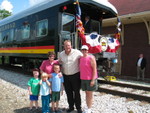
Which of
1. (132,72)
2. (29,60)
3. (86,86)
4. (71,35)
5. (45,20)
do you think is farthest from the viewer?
(132,72)

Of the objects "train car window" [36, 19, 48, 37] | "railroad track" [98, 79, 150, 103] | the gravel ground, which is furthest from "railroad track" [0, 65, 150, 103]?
"train car window" [36, 19, 48, 37]

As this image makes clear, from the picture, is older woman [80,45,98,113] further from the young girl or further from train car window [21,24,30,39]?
train car window [21,24,30,39]

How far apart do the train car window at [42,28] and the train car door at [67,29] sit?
3.08 ft

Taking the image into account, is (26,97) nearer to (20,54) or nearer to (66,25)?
(66,25)

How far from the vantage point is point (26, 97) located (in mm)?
5703

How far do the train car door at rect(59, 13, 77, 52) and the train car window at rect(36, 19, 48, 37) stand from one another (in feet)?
3.08

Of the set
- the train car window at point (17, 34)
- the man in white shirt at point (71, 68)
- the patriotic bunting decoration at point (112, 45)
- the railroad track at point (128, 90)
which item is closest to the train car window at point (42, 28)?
the train car window at point (17, 34)

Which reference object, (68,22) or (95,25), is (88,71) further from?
(95,25)

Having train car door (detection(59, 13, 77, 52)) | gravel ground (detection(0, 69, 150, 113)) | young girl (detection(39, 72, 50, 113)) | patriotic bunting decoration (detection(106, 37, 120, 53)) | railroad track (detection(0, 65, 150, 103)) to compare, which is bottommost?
gravel ground (detection(0, 69, 150, 113))

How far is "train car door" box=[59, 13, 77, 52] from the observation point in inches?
275

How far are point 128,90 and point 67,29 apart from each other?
11.1 ft

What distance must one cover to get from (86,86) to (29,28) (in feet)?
19.1

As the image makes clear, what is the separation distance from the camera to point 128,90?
6.71m

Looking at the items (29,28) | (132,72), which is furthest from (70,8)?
(132,72)
